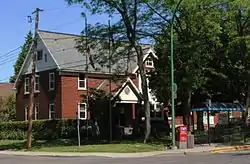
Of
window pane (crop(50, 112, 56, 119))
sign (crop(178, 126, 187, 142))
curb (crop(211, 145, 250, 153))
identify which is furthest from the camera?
window pane (crop(50, 112, 56, 119))

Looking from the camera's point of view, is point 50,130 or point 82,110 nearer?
point 50,130

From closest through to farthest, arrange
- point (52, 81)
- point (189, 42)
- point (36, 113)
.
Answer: point (189, 42) → point (52, 81) → point (36, 113)

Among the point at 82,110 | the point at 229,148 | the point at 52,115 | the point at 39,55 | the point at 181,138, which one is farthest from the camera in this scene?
the point at 39,55

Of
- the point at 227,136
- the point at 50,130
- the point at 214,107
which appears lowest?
the point at 227,136

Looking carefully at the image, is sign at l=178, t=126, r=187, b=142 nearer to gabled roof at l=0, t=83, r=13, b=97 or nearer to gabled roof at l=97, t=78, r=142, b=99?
gabled roof at l=97, t=78, r=142, b=99

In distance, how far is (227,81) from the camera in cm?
3759

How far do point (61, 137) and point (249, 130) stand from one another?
16734 millimetres

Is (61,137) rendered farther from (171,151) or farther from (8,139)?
(171,151)

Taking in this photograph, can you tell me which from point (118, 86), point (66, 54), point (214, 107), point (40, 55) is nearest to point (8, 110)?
point (40, 55)

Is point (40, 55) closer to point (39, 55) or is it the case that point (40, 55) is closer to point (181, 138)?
point (39, 55)

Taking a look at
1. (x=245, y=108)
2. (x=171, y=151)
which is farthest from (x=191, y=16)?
(x=245, y=108)

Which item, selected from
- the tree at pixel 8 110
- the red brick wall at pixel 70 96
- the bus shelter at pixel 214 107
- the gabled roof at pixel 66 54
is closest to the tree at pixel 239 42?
the bus shelter at pixel 214 107

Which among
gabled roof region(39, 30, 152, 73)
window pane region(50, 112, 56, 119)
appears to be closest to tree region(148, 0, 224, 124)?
gabled roof region(39, 30, 152, 73)

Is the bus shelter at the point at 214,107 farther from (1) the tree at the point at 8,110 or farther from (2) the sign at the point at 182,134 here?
(1) the tree at the point at 8,110
